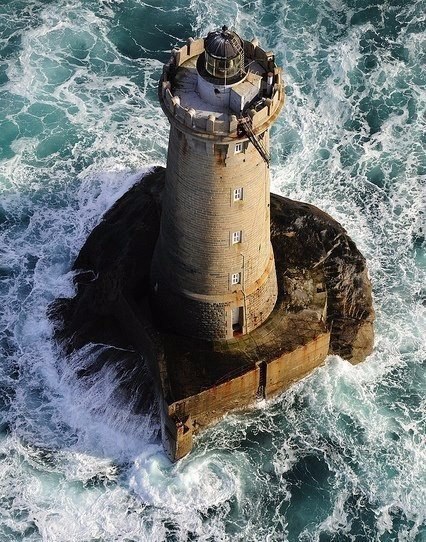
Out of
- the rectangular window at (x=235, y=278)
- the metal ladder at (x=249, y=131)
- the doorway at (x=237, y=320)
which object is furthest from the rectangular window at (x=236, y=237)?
the metal ladder at (x=249, y=131)

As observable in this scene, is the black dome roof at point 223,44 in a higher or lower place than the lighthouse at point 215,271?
higher

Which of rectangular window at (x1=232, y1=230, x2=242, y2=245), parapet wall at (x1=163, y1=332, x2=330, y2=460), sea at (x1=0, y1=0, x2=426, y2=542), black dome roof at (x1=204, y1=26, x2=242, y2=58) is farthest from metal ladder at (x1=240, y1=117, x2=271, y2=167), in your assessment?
sea at (x1=0, y1=0, x2=426, y2=542)

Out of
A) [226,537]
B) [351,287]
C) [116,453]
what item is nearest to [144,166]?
[351,287]

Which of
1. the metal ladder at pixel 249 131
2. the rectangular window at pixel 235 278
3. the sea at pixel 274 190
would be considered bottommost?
the sea at pixel 274 190

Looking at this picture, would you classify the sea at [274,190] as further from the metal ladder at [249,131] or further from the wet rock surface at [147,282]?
the metal ladder at [249,131]

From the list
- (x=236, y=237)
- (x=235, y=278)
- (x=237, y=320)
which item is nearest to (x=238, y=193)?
(x=236, y=237)

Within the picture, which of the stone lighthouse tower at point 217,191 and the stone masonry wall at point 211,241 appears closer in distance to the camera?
the stone lighthouse tower at point 217,191

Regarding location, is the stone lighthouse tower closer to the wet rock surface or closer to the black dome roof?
the black dome roof

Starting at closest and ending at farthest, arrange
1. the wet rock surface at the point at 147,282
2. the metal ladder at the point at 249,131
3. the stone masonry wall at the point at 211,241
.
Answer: the metal ladder at the point at 249,131, the stone masonry wall at the point at 211,241, the wet rock surface at the point at 147,282
